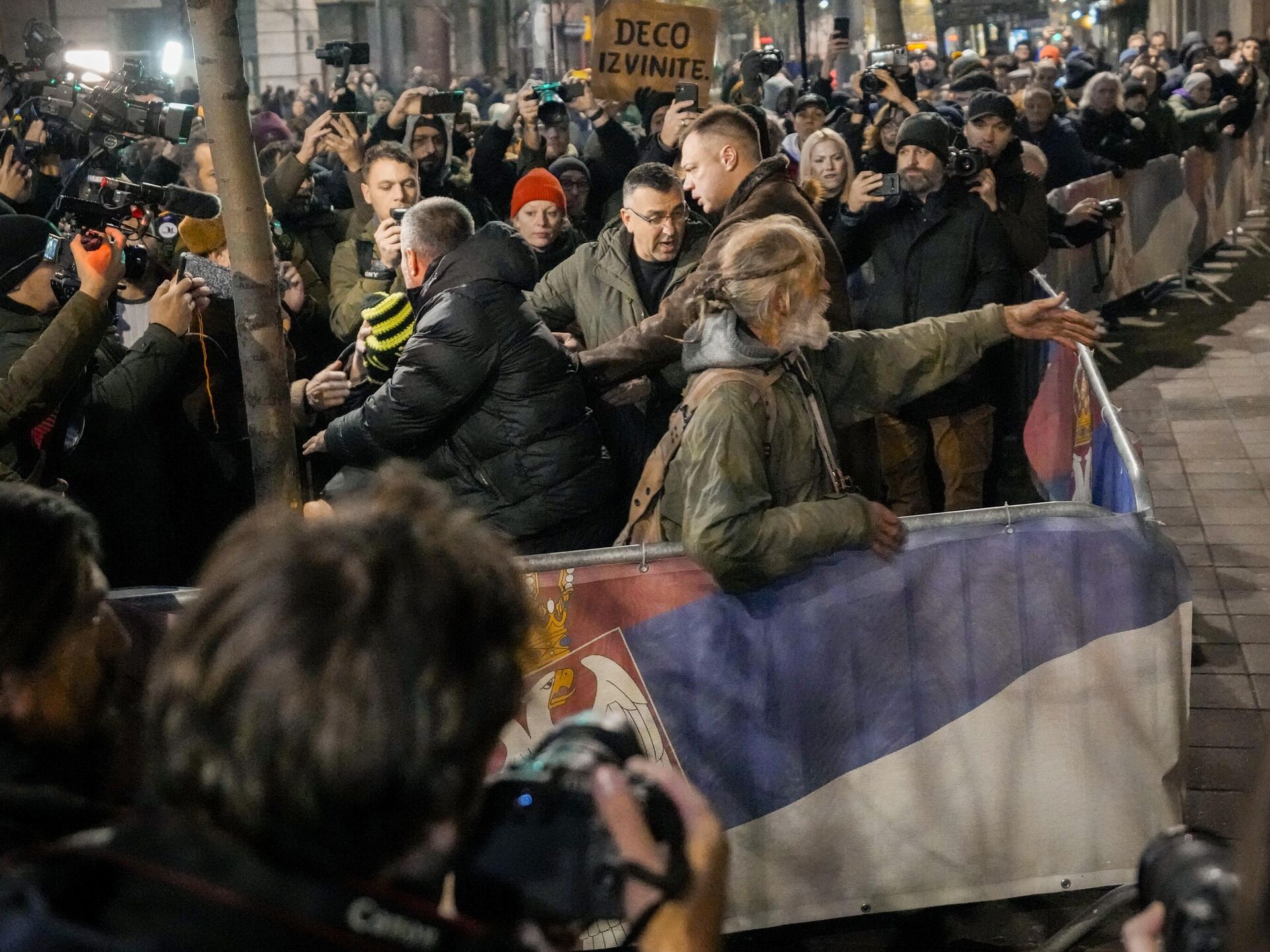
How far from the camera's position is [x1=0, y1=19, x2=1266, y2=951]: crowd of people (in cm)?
137

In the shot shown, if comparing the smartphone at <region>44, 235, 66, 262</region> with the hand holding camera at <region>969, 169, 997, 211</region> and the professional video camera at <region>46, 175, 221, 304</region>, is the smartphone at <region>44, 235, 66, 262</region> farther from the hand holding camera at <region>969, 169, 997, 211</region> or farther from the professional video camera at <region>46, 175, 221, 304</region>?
the hand holding camera at <region>969, 169, 997, 211</region>

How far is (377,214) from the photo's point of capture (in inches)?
266

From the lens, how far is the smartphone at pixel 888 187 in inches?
254

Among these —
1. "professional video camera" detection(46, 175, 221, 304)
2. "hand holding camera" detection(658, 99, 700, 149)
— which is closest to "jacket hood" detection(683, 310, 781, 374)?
"professional video camera" detection(46, 175, 221, 304)

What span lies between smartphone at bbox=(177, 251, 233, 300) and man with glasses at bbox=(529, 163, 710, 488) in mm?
1298

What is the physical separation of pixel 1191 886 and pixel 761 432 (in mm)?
2329

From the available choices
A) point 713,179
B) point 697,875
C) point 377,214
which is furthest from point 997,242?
point 697,875

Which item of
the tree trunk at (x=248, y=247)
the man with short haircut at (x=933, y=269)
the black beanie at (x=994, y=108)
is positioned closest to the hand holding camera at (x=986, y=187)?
the man with short haircut at (x=933, y=269)

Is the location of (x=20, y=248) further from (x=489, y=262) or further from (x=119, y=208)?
(x=489, y=262)

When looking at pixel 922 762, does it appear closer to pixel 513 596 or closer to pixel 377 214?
pixel 513 596

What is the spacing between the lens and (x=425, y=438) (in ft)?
15.3

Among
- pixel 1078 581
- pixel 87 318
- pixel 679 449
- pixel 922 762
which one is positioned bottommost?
pixel 922 762

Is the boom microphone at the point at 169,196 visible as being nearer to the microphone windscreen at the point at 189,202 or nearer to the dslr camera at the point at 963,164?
the microphone windscreen at the point at 189,202

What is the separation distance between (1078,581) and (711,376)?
1.12 m
